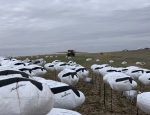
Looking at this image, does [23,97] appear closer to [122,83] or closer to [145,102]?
[145,102]

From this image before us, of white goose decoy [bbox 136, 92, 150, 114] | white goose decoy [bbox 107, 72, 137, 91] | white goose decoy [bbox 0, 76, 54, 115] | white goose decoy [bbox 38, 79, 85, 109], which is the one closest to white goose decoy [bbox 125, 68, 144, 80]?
white goose decoy [bbox 107, 72, 137, 91]

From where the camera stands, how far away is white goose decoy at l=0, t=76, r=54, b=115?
373 cm

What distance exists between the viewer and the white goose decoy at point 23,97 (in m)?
3.73

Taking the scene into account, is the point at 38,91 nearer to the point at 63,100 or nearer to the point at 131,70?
the point at 63,100

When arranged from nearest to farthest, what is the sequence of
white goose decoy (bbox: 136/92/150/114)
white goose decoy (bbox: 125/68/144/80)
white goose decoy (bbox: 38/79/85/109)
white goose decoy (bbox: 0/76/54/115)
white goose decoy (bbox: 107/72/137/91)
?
white goose decoy (bbox: 0/76/54/115) → white goose decoy (bbox: 38/79/85/109) → white goose decoy (bbox: 136/92/150/114) → white goose decoy (bbox: 107/72/137/91) → white goose decoy (bbox: 125/68/144/80)

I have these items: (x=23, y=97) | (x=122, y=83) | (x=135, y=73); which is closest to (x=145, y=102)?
(x=122, y=83)

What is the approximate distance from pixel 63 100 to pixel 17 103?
7.99 ft

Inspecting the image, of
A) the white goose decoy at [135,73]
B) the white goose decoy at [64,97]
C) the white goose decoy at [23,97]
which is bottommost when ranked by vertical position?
the white goose decoy at [135,73]

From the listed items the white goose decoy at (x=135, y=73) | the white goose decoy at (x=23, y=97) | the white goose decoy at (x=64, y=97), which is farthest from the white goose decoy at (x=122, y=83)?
the white goose decoy at (x=23, y=97)

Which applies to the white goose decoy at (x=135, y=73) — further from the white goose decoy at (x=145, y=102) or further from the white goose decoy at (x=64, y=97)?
the white goose decoy at (x=64, y=97)

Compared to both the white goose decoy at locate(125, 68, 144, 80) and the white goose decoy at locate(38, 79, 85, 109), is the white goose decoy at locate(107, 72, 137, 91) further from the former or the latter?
the white goose decoy at locate(38, 79, 85, 109)

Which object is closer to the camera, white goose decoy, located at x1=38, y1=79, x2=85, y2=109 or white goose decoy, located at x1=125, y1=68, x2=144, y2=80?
white goose decoy, located at x1=38, y1=79, x2=85, y2=109

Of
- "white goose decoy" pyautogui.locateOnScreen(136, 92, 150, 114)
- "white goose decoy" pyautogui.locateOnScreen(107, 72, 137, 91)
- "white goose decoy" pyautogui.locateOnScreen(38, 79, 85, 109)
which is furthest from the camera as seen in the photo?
"white goose decoy" pyautogui.locateOnScreen(107, 72, 137, 91)

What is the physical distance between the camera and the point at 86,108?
10734 millimetres
